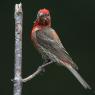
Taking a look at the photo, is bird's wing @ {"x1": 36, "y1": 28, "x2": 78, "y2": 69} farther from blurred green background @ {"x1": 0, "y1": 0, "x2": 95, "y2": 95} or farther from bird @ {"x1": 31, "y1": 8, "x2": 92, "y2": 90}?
blurred green background @ {"x1": 0, "y1": 0, "x2": 95, "y2": 95}

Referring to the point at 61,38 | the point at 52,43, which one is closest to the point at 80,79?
the point at 52,43

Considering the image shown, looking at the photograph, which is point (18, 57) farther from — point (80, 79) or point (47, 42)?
point (47, 42)

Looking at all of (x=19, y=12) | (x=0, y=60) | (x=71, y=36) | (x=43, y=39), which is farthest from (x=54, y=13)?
(x=19, y=12)

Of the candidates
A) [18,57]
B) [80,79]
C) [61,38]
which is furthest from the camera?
[61,38]

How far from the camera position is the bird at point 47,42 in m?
3.32

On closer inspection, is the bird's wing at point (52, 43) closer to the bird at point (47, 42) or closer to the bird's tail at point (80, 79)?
the bird at point (47, 42)

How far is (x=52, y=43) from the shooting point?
3.56 m

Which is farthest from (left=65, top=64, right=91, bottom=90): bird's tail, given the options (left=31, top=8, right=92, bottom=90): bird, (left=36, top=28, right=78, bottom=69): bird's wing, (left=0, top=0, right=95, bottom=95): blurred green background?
(left=0, top=0, right=95, bottom=95): blurred green background

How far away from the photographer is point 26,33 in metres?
6.07

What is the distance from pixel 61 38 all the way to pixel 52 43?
2466mm

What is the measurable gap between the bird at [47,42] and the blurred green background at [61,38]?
2.31 meters

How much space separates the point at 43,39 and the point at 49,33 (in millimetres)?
133

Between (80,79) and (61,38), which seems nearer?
(80,79)

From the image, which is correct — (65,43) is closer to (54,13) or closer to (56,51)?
(54,13)
